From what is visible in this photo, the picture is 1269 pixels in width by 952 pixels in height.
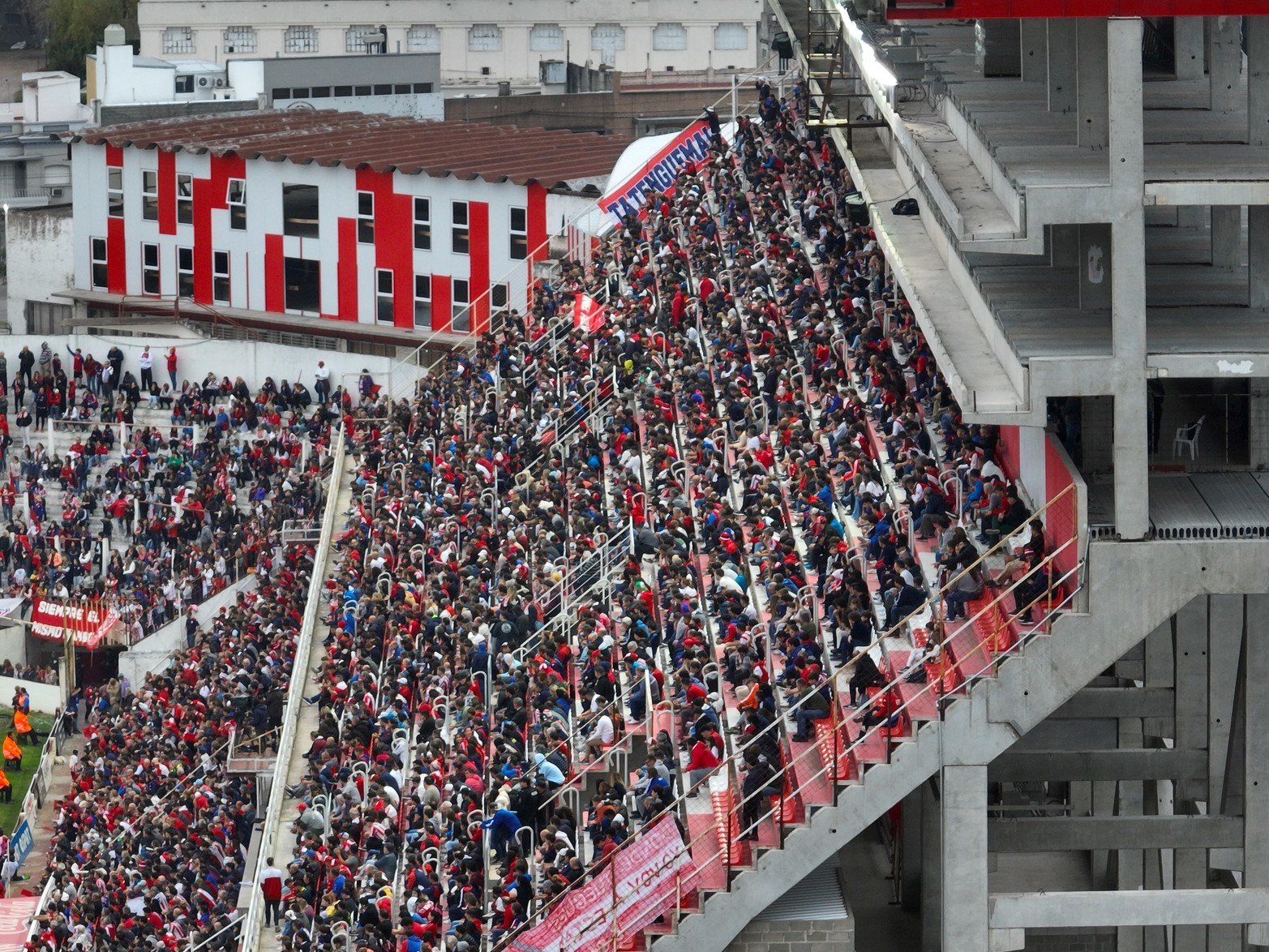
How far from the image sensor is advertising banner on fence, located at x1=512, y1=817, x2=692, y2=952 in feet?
77.0

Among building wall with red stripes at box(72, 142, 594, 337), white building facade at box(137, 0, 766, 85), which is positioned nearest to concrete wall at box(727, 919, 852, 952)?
building wall with red stripes at box(72, 142, 594, 337)

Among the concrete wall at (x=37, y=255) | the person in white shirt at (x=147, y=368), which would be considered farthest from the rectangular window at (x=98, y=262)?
the person in white shirt at (x=147, y=368)

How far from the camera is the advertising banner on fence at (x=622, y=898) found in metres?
23.5

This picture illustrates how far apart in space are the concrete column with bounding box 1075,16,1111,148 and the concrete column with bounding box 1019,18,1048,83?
3.87m

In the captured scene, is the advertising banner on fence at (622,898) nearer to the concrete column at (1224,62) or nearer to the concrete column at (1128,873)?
the concrete column at (1128,873)

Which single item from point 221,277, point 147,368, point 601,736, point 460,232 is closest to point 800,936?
point 601,736

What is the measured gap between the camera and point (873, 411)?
29594 mm

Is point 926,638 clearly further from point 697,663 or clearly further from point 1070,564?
point 697,663

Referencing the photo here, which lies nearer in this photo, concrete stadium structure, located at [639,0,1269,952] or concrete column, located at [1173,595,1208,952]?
concrete stadium structure, located at [639,0,1269,952]

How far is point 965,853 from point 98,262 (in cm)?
4722

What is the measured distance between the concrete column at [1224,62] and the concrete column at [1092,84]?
2481 mm

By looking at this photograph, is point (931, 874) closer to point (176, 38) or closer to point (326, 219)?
point (326, 219)

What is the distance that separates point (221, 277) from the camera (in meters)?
63.8

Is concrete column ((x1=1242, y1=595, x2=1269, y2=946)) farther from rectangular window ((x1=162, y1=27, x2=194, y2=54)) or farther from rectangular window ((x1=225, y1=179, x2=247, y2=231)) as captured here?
rectangular window ((x1=162, y1=27, x2=194, y2=54))
